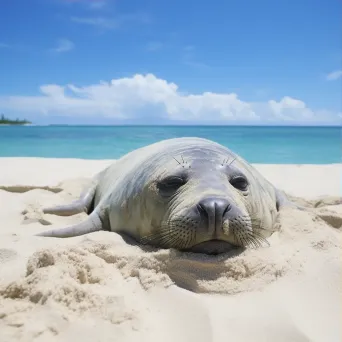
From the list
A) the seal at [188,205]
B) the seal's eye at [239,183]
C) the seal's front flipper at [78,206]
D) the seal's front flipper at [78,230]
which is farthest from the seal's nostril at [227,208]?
the seal's front flipper at [78,206]

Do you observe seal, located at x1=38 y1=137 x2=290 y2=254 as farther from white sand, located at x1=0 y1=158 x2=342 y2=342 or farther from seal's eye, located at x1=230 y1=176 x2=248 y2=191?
white sand, located at x1=0 y1=158 x2=342 y2=342

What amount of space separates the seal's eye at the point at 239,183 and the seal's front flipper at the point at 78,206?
218 centimetres

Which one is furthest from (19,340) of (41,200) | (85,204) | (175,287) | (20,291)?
(41,200)

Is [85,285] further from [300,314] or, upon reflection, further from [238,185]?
[238,185]

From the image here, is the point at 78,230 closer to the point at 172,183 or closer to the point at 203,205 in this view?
the point at 172,183

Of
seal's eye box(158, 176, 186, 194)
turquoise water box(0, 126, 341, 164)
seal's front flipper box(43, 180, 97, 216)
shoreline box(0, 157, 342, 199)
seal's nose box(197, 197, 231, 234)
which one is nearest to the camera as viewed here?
seal's nose box(197, 197, 231, 234)

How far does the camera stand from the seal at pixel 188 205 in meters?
2.52

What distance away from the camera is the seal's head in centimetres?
250

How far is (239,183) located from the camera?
3021 mm

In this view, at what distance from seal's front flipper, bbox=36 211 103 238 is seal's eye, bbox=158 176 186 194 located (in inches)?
34.2

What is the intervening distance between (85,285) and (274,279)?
0.99 m

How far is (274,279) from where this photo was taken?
7.44 ft

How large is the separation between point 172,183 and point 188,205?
0.38 m

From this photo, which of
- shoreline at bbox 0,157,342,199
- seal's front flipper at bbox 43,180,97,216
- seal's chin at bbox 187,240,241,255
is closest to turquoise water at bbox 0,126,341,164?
shoreline at bbox 0,157,342,199
